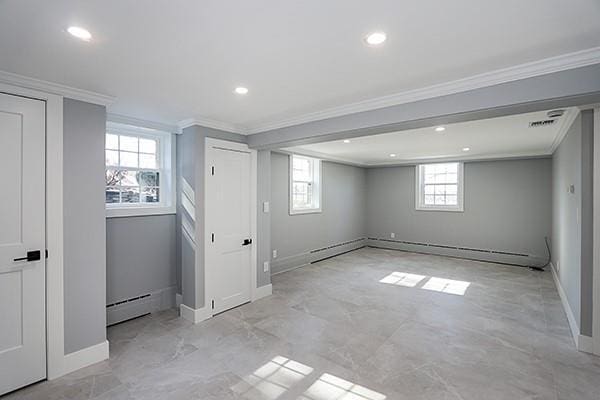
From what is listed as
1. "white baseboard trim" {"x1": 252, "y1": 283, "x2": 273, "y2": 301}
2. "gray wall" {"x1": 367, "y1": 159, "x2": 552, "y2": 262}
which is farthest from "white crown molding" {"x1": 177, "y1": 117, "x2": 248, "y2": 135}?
"gray wall" {"x1": 367, "y1": 159, "x2": 552, "y2": 262}

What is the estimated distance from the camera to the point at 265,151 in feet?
14.4

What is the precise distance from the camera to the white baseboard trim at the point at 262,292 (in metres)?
4.27

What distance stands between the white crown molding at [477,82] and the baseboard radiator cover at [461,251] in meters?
5.52

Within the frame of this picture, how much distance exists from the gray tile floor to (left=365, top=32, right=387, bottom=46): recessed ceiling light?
242cm

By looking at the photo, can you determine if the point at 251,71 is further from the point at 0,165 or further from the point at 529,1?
the point at 0,165

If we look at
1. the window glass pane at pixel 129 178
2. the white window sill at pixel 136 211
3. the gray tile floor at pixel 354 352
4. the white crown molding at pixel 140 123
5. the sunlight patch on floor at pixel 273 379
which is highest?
the white crown molding at pixel 140 123

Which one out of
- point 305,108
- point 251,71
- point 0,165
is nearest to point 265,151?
point 305,108

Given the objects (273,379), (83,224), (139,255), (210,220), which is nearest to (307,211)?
(210,220)

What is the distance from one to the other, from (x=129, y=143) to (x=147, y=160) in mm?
281

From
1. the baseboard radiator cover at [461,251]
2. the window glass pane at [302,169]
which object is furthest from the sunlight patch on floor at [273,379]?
the baseboard radiator cover at [461,251]

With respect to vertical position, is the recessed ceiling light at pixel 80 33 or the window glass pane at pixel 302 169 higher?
the recessed ceiling light at pixel 80 33

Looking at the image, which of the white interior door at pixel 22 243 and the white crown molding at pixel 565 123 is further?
the white crown molding at pixel 565 123

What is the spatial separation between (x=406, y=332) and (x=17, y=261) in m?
3.61

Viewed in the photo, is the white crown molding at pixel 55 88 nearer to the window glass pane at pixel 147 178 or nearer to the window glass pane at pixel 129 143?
the window glass pane at pixel 129 143
